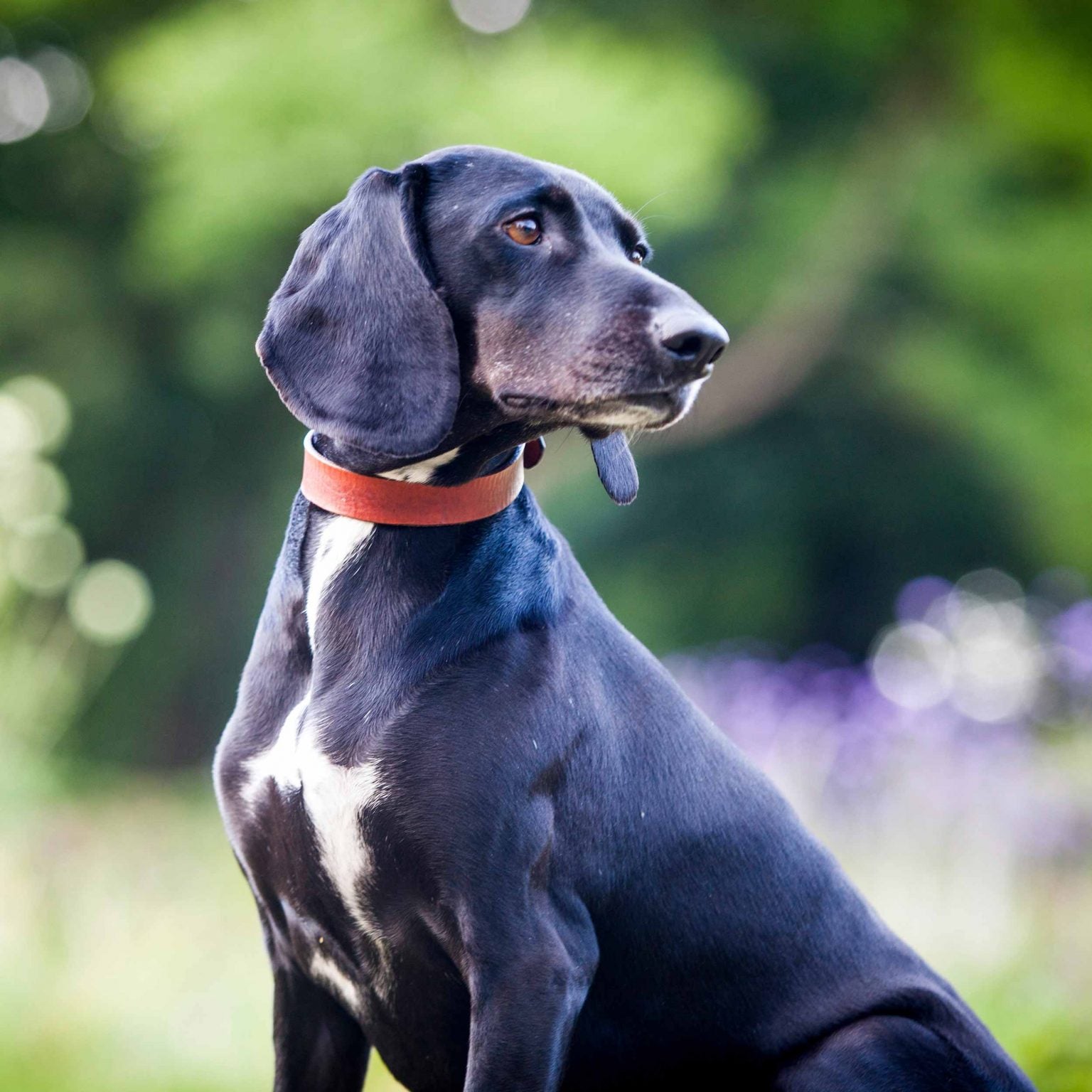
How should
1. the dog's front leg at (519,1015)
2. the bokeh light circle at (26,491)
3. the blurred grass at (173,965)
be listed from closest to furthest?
→ the dog's front leg at (519,1015) < the blurred grass at (173,965) < the bokeh light circle at (26,491)

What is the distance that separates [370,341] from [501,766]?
0.68 meters

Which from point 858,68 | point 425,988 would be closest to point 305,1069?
point 425,988

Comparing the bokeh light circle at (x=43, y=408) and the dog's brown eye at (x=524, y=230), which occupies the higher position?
the dog's brown eye at (x=524, y=230)

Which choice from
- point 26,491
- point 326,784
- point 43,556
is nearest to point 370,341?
point 326,784

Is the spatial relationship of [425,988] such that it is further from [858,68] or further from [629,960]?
[858,68]

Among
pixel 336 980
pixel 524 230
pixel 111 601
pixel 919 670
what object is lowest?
pixel 919 670

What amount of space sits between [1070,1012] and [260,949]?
2.71m

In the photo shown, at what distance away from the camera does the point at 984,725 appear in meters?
6.35

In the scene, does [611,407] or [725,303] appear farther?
Result: [725,303]

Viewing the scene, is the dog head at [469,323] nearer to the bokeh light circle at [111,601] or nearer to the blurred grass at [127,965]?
the blurred grass at [127,965]

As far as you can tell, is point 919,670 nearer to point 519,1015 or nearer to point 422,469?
point 422,469

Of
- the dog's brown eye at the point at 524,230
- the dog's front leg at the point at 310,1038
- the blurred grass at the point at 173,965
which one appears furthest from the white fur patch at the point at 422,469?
the blurred grass at the point at 173,965

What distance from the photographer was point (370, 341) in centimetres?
219

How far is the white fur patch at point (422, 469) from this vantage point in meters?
2.27
